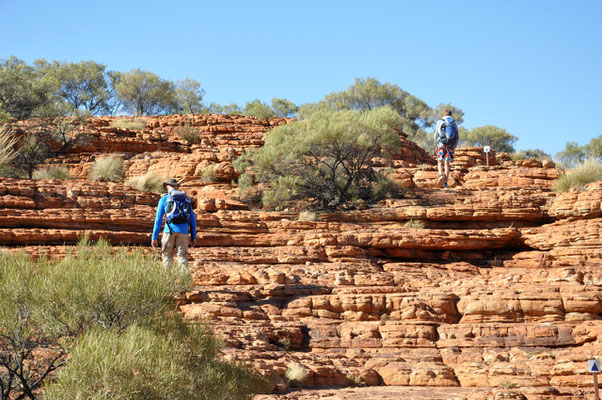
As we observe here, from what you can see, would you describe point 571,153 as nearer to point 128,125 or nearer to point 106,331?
point 128,125

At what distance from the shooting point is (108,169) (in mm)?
19562

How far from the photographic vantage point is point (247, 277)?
1301 centimetres

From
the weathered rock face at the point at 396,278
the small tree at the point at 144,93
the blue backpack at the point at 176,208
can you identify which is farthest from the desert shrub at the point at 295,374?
the small tree at the point at 144,93

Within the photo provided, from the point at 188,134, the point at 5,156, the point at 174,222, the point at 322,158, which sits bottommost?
the point at 174,222

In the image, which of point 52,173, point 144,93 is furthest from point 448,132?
point 144,93

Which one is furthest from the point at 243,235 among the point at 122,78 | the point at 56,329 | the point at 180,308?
the point at 122,78

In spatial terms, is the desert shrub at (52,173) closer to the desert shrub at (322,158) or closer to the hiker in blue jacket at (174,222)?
the desert shrub at (322,158)

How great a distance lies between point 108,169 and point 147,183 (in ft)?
6.49

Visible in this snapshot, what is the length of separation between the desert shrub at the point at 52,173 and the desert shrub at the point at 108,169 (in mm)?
729

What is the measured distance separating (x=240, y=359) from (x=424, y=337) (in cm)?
350

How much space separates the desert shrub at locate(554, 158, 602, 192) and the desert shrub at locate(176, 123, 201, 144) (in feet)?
37.7

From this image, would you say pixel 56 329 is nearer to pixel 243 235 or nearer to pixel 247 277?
pixel 247 277

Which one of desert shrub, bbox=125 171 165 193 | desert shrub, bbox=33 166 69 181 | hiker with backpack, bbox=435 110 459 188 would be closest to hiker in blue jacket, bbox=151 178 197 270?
desert shrub, bbox=125 171 165 193

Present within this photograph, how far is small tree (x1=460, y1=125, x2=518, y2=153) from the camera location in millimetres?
41781
